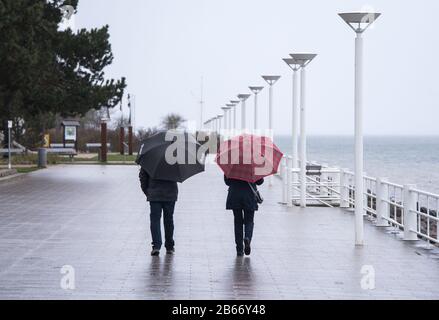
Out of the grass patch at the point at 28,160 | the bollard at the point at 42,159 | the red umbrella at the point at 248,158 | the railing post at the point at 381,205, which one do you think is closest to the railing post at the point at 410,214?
the railing post at the point at 381,205

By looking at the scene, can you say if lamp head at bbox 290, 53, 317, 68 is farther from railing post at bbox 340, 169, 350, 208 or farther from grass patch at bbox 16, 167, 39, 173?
grass patch at bbox 16, 167, 39, 173

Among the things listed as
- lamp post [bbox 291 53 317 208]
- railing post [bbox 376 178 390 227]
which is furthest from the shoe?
lamp post [bbox 291 53 317 208]

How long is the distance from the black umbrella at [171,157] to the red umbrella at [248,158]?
360 mm

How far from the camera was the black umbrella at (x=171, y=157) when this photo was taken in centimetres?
1289

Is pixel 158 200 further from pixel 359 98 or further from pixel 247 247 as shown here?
pixel 359 98

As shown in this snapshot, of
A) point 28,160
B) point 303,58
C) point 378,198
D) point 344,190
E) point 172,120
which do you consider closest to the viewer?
point 378,198

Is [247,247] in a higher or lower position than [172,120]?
lower

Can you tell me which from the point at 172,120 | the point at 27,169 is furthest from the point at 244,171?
the point at 172,120

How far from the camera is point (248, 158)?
42.7ft

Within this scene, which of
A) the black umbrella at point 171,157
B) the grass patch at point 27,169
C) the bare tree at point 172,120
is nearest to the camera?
the black umbrella at point 171,157

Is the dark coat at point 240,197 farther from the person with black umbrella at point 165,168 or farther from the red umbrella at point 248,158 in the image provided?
the person with black umbrella at point 165,168

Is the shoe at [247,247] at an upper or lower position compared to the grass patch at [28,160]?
lower

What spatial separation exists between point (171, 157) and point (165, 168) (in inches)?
7.0

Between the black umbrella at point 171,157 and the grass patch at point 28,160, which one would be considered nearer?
the black umbrella at point 171,157
